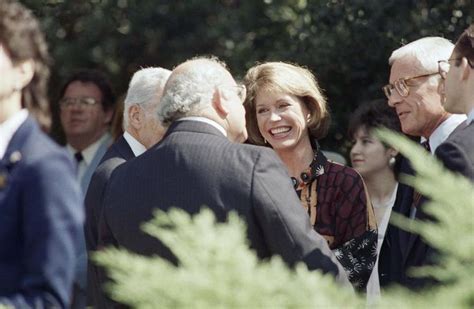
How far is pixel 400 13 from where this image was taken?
27.5ft

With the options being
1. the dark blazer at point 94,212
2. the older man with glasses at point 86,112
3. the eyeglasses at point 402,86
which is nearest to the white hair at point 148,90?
the dark blazer at point 94,212

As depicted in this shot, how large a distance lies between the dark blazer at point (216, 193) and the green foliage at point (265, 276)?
77.4 inches

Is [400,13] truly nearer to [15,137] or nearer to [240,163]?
[240,163]

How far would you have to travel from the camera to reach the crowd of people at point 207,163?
2945 mm

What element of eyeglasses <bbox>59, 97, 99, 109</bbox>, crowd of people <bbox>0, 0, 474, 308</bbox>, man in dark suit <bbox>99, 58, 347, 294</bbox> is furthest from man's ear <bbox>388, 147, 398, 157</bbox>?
man in dark suit <bbox>99, 58, 347, 294</bbox>

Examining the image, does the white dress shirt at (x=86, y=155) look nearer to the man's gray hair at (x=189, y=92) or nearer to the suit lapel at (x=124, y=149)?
the suit lapel at (x=124, y=149)

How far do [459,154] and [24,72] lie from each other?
1.82m

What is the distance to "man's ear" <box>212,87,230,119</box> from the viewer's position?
174 inches

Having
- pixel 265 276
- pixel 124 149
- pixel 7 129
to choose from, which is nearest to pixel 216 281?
pixel 265 276

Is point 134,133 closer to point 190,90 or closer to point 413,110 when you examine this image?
point 413,110

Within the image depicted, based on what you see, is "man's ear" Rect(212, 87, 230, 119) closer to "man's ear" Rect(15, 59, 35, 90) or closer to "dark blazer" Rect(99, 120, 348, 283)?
"dark blazer" Rect(99, 120, 348, 283)

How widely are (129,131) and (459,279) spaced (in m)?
4.21

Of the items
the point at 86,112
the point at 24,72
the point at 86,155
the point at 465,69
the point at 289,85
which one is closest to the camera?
the point at 24,72

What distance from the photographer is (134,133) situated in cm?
593
